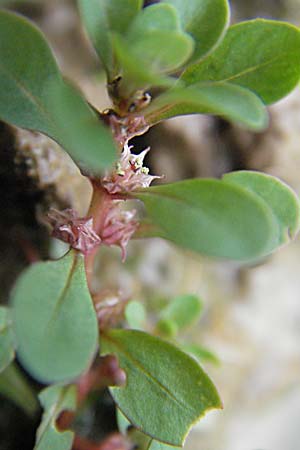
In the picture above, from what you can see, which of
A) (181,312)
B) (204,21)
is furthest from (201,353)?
(204,21)

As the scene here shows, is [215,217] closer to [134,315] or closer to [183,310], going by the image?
[134,315]

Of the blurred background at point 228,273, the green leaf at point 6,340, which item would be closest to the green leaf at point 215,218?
the green leaf at point 6,340

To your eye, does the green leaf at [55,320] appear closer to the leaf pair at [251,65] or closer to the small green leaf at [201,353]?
the leaf pair at [251,65]

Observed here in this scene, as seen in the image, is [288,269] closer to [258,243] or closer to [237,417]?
[237,417]

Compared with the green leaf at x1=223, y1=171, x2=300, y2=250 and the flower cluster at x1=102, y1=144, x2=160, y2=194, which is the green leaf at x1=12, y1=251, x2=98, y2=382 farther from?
the green leaf at x1=223, y1=171, x2=300, y2=250

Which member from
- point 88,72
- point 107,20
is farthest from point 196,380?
point 88,72

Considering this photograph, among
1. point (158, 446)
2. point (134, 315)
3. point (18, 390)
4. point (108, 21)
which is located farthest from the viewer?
point (18, 390)

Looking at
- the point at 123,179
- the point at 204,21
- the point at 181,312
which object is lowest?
the point at 181,312
